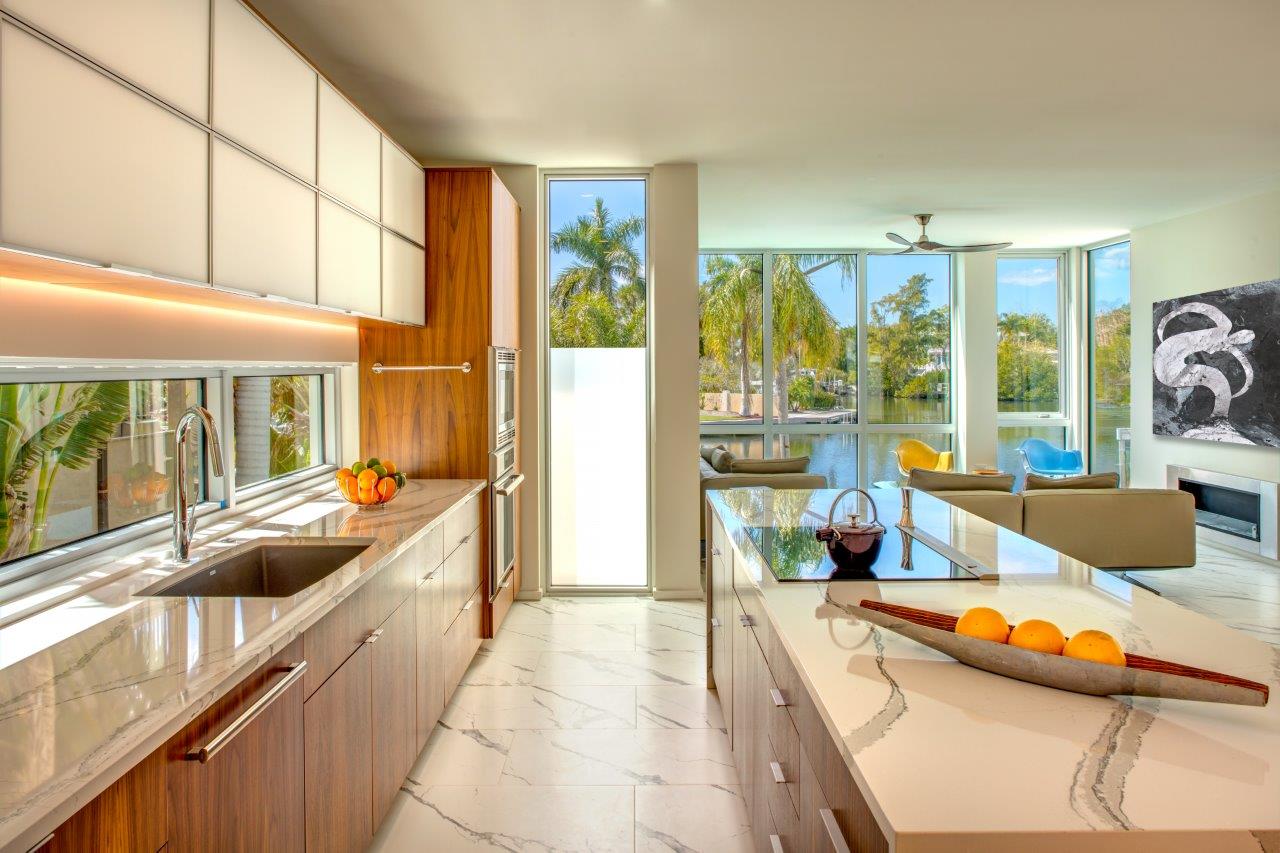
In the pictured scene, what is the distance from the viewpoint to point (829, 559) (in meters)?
2.17

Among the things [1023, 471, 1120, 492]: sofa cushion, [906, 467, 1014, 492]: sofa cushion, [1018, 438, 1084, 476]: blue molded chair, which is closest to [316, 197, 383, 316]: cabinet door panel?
[906, 467, 1014, 492]: sofa cushion

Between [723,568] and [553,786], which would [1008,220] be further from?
[553,786]

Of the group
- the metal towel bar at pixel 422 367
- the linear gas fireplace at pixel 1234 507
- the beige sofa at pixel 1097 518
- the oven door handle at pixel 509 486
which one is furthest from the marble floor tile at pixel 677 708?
the linear gas fireplace at pixel 1234 507

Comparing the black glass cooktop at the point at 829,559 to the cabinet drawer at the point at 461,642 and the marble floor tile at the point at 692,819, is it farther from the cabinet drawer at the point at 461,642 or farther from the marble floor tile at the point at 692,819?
the cabinet drawer at the point at 461,642

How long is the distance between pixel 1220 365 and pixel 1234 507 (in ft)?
3.74

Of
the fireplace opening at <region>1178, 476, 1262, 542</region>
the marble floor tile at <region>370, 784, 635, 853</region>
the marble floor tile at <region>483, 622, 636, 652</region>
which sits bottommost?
the marble floor tile at <region>370, 784, 635, 853</region>

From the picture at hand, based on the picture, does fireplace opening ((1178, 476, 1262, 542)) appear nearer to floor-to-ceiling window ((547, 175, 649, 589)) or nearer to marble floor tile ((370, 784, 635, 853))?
floor-to-ceiling window ((547, 175, 649, 589))

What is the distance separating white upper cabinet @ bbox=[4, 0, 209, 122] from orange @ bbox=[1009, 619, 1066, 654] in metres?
2.05

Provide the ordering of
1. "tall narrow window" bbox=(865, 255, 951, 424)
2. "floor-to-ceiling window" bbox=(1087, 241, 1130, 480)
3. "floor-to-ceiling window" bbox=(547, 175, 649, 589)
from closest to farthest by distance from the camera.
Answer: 1. "floor-to-ceiling window" bbox=(547, 175, 649, 589)
2. "floor-to-ceiling window" bbox=(1087, 241, 1130, 480)
3. "tall narrow window" bbox=(865, 255, 951, 424)

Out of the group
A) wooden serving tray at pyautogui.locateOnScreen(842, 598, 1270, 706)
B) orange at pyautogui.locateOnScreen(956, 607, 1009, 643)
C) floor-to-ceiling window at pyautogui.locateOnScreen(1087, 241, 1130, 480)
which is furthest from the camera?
floor-to-ceiling window at pyautogui.locateOnScreen(1087, 241, 1130, 480)

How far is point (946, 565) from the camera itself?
6.93ft

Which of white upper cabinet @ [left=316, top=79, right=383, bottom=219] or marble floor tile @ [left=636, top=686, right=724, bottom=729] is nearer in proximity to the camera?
white upper cabinet @ [left=316, top=79, right=383, bottom=219]

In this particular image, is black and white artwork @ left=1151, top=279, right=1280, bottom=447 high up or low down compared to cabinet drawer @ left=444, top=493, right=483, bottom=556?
up

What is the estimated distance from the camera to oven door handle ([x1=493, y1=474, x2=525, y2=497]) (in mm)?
4090
